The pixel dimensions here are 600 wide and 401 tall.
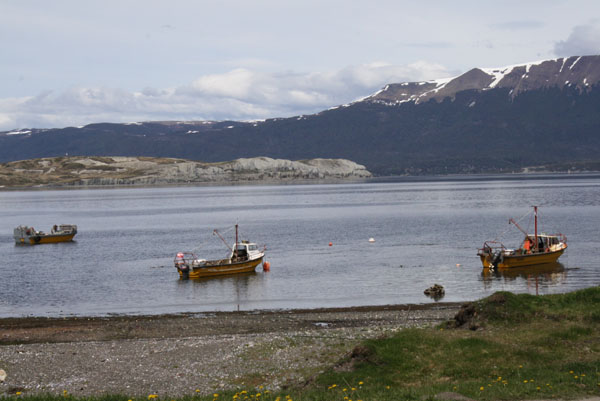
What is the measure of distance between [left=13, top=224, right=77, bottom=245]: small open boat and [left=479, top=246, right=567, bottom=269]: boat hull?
6863cm

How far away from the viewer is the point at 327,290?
54.6 meters

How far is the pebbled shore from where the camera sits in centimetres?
2630

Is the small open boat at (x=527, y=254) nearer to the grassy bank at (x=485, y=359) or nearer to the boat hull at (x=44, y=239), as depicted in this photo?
the grassy bank at (x=485, y=359)

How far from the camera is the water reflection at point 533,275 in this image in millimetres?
56188

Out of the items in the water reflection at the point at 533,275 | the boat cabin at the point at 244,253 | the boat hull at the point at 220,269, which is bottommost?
the water reflection at the point at 533,275

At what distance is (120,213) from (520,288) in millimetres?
128426

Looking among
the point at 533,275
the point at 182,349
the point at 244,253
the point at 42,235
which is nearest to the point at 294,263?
the point at 244,253

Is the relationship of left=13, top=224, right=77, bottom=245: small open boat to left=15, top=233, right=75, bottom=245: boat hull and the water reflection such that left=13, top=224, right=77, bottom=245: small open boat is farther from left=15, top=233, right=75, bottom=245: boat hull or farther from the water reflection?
the water reflection

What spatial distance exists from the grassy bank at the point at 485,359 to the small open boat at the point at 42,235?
8769cm

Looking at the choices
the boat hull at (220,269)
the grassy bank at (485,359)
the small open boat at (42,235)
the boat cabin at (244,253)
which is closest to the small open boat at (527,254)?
the boat cabin at (244,253)

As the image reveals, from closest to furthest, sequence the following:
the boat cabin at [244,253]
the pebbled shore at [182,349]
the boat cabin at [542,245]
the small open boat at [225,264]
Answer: the pebbled shore at [182,349]
the small open boat at [225,264]
the boat cabin at [542,245]
the boat cabin at [244,253]

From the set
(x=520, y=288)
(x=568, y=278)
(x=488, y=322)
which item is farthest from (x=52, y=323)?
(x=568, y=278)

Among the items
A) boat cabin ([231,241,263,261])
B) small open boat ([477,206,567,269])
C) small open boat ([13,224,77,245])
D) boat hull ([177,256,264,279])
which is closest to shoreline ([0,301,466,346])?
boat hull ([177,256,264,279])

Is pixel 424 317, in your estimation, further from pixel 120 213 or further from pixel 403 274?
pixel 120 213
